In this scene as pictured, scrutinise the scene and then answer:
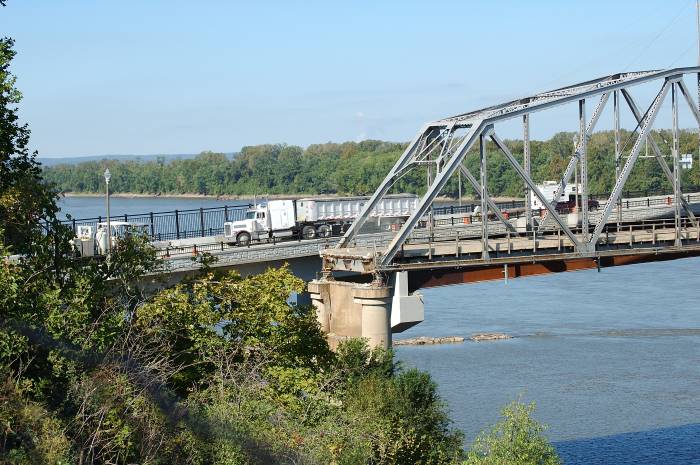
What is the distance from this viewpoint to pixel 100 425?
20688mm

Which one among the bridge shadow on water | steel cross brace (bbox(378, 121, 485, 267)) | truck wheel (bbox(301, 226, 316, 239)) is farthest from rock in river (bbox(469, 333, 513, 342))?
steel cross brace (bbox(378, 121, 485, 267))

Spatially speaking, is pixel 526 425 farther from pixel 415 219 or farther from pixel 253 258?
pixel 253 258

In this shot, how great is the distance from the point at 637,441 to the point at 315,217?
85.3 feet

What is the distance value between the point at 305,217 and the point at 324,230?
4005 millimetres

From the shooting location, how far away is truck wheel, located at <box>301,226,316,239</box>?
5628 cm

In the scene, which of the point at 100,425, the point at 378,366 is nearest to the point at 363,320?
the point at 378,366

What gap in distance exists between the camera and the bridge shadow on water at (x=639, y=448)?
39.3 m

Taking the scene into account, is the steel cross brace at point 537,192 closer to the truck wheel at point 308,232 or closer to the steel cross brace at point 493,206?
the steel cross brace at point 493,206

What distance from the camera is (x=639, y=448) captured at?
4084 centimetres

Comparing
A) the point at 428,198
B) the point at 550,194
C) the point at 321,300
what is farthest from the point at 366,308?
the point at 550,194

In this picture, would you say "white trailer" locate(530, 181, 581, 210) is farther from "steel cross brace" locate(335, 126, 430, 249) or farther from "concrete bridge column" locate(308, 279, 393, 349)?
"concrete bridge column" locate(308, 279, 393, 349)

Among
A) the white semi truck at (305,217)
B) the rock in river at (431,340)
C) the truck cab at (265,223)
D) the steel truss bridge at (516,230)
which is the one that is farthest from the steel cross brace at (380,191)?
the rock in river at (431,340)

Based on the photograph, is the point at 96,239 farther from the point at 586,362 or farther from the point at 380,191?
the point at 586,362

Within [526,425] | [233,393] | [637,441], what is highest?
[233,393]
